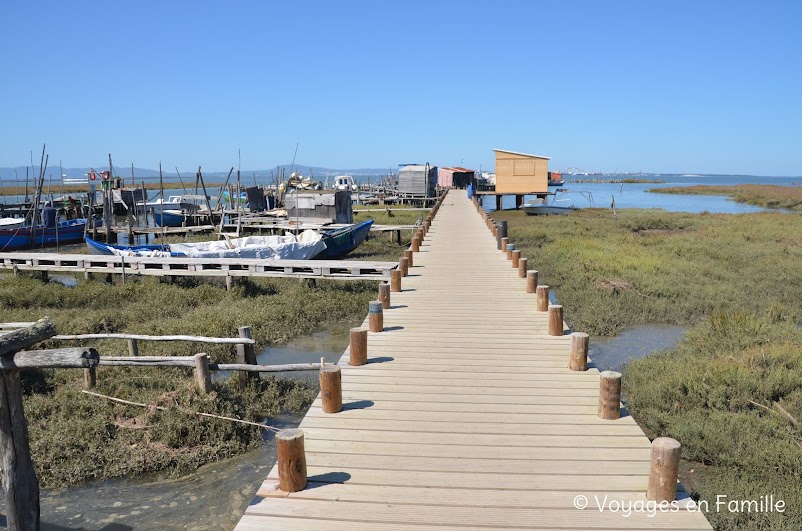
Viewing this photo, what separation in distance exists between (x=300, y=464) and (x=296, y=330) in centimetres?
989

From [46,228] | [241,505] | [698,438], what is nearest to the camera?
Result: [241,505]

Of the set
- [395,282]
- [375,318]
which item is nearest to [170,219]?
[395,282]

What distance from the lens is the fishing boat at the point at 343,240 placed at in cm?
2383

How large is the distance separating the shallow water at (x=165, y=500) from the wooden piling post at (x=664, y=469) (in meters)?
4.74

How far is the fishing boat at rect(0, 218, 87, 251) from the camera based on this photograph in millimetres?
29406

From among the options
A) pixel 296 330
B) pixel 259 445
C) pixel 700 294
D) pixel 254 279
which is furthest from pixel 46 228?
pixel 700 294

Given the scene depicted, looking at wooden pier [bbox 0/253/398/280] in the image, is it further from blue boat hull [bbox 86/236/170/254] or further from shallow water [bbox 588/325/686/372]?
shallow water [bbox 588/325/686/372]

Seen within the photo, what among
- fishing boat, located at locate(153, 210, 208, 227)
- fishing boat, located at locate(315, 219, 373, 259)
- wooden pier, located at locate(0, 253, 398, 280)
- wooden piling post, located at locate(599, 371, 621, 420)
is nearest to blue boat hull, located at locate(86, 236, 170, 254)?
wooden pier, located at locate(0, 253, 398, 280)

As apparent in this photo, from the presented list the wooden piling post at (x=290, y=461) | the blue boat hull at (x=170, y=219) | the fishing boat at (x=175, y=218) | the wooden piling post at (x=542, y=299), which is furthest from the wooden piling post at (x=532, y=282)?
the blue boat hull at (x=170, y=219)

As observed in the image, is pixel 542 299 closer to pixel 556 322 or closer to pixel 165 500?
pixel 556 322

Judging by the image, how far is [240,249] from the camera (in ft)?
68.1

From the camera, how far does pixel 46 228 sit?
103 ft

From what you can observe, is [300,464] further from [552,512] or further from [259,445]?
[259,445]

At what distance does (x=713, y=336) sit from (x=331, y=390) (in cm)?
995
